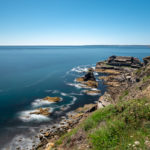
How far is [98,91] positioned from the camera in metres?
55.2

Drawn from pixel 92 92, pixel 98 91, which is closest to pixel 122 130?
pixel 92 92

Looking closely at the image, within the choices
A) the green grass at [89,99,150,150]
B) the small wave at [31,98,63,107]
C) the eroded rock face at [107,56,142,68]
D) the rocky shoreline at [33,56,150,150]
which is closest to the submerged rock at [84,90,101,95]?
the rocky shoreline at [33,56,150,150]

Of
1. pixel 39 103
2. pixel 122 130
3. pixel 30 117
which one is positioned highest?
pixel 122 130

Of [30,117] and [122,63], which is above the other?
[122,63]

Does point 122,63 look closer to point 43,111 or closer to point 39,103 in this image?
point 39,103

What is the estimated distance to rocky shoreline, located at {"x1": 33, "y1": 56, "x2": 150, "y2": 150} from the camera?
26.9 metres

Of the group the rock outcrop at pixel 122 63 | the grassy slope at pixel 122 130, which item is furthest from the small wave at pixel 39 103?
the rock outcrop at pixel 122 63

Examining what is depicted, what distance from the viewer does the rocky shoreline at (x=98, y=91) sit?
26922 mm

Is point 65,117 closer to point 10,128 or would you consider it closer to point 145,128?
point 10,128

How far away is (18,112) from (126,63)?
275 ft

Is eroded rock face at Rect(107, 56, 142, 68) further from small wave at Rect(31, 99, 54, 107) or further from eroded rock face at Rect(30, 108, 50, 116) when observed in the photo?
eroded rock face at Rect(30, 108, 50, 116)

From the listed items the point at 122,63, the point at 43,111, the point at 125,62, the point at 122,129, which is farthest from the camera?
the point at 122,63

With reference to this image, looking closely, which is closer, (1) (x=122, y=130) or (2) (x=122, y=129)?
(1) (x=122, y=130)

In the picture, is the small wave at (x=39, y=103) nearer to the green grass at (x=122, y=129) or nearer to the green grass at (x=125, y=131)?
the green grass at (x=122, y=129)
